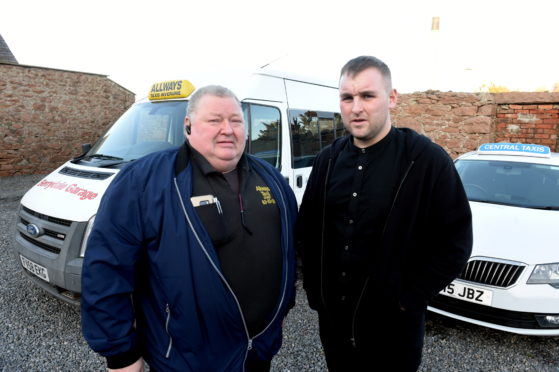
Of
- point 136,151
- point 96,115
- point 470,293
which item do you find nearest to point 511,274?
point 470,293

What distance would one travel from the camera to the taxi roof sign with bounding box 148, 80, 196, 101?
3760 millimetres

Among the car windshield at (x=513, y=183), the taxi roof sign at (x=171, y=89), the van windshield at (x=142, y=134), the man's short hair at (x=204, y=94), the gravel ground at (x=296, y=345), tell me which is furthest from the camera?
the car windshield at (x=513, y=183)

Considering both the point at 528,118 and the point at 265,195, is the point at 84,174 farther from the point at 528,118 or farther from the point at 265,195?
the point at 528,118

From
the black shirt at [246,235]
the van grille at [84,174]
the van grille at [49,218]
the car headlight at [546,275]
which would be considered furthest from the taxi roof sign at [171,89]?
the car headlight at [546,275]

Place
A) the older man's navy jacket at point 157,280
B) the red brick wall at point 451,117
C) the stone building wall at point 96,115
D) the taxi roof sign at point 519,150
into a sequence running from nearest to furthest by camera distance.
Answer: the older man's navy jacket at point 157,280 < the taxi roof sign at point 519,150 < the stone building wall at point 96,115 < the red brick wall at point 451,117

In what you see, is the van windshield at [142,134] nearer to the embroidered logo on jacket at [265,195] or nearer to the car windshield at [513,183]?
the embroidered logo on jacket at [265,195]

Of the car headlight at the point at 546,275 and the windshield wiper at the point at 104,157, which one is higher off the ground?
the windshield wiper at the point at 104,157

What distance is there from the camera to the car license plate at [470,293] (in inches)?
116

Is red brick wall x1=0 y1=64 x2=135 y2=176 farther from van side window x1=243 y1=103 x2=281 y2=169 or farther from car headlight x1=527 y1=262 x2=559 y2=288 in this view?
car headlight x1=527 y1=262 x2=559 y2=288

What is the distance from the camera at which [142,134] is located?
12.5ft

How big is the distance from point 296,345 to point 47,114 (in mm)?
13435

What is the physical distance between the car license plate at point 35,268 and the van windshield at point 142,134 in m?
1.08

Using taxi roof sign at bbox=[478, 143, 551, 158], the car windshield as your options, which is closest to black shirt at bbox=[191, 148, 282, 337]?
the car windshield

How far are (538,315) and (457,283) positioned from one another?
2.09ft
